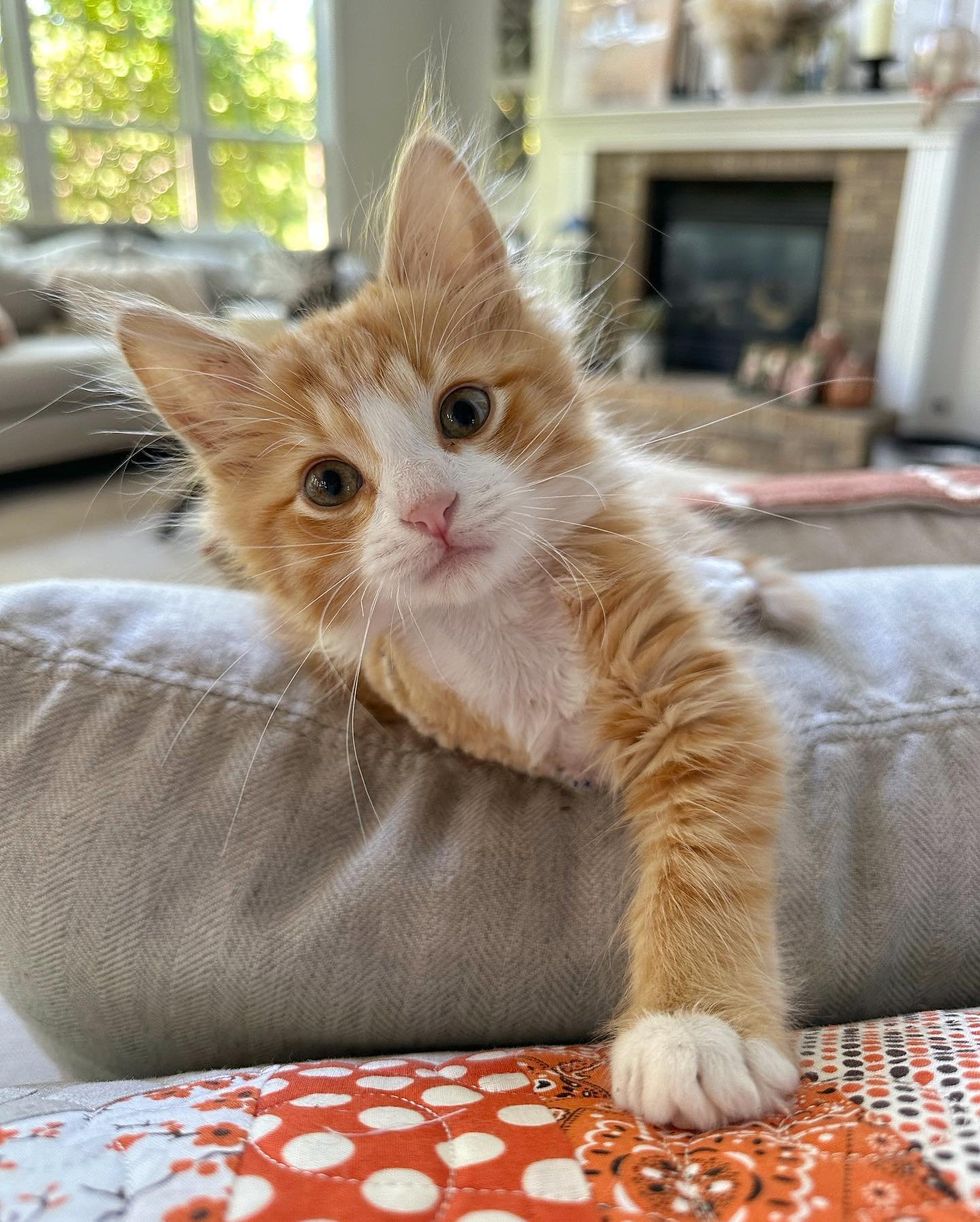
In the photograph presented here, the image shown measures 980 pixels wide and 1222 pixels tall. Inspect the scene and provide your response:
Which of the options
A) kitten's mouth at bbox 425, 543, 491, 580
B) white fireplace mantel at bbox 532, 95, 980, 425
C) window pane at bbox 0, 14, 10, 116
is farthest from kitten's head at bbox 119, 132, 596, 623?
window pane at bbox 0, 14, 10, 116

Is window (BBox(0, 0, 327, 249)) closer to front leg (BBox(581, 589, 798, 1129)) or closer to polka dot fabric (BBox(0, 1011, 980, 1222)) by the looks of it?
front leg (BBox(581, 589, 798, 1129))

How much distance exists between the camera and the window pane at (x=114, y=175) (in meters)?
5.83

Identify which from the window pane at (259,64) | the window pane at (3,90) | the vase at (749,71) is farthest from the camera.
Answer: the window pane at (259,64)

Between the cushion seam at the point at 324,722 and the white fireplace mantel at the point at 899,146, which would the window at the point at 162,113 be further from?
the cushion seam at the point at 324,722

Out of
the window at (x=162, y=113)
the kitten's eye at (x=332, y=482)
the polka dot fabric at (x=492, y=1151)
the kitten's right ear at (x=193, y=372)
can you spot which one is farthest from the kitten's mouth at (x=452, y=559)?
the window at (x=162, y=113)

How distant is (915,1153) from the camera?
0.48 m

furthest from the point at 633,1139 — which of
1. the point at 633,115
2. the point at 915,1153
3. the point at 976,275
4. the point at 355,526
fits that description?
the point at 633,115

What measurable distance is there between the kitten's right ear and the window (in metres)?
5.89

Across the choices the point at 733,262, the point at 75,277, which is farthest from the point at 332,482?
the point at 733,262

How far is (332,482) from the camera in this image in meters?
0.94

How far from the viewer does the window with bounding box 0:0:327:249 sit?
5.53 metres

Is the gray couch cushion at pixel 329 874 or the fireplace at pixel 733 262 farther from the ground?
the fireplace at pixel 733 262

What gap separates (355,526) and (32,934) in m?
0.46

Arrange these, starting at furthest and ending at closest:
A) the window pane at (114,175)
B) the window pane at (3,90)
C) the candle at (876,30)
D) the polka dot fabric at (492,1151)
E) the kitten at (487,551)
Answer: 1. the window pane at (114,175)
2. the window pane at (3,90)
3. the candle at (876,30)
4. the kitten at (487,551)
5. the polka dot fabric at (492,1151)
